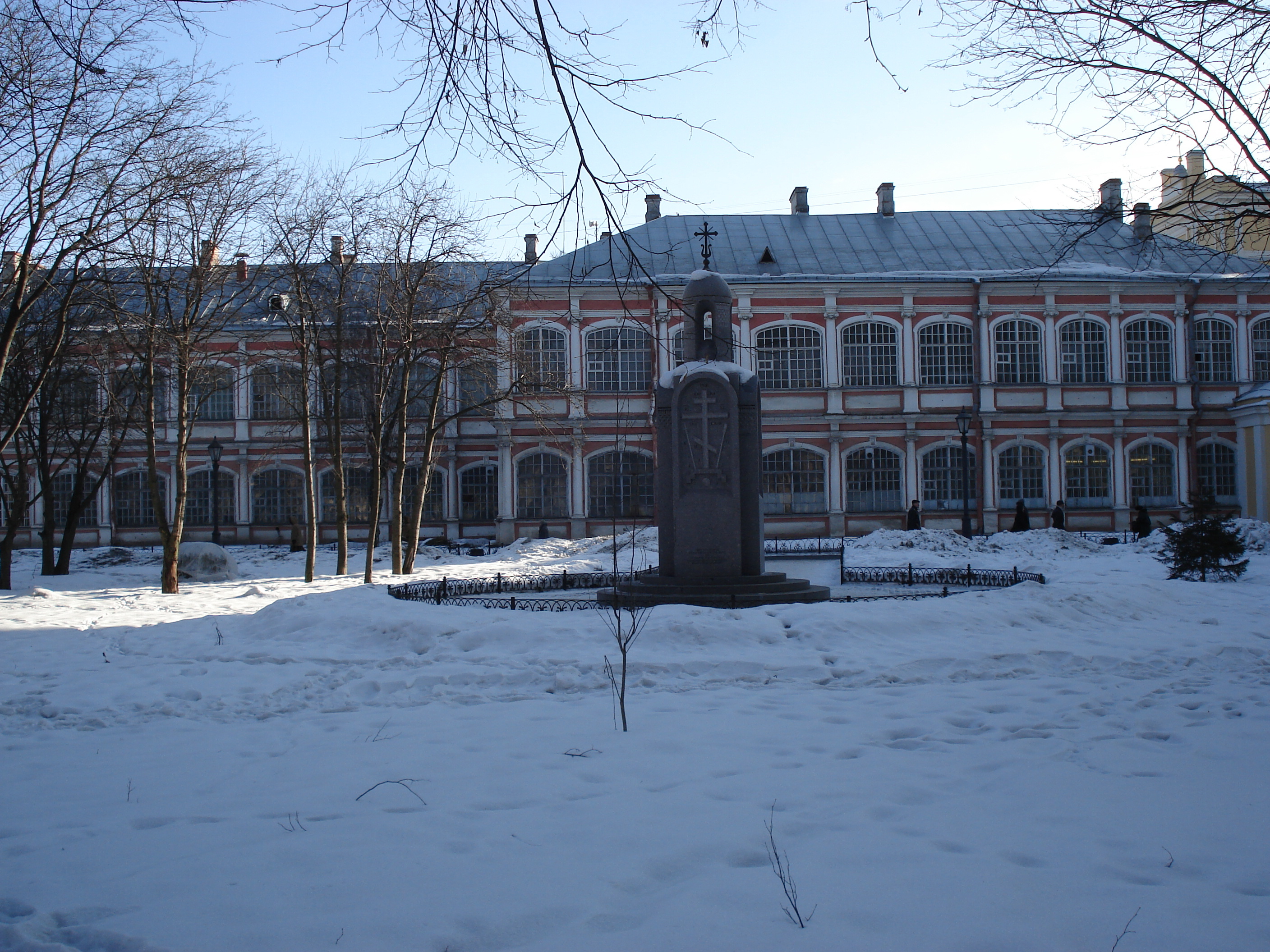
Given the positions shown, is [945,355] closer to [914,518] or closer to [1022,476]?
[1022,476]

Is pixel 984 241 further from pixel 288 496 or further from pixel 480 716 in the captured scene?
pixel 480 716

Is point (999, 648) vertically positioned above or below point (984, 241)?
below

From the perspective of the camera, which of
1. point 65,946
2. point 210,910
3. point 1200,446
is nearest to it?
point 65,946

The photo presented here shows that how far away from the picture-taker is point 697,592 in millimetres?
10977

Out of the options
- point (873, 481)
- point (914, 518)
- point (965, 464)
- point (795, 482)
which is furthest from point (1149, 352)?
point (795, 482)

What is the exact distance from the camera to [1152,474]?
3195cm

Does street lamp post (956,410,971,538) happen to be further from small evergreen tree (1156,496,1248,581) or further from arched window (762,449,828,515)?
small evergreen tree (1156,496,1248,581)

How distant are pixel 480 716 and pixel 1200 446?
108ft

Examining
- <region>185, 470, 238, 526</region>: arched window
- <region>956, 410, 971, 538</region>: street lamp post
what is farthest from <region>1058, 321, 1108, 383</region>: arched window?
<region>185, 470, 238, 526</region>: arched window

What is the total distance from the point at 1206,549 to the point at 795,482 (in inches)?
703

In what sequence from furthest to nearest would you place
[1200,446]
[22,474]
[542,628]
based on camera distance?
[1200,446], [22,474], [542,628]

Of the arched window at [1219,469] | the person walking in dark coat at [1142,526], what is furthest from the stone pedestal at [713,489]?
the arched window at [1219,469]

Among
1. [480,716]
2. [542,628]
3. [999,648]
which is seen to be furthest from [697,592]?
[480,716]

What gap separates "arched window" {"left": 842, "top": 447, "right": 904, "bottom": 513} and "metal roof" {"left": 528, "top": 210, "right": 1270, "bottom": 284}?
5923 mm
